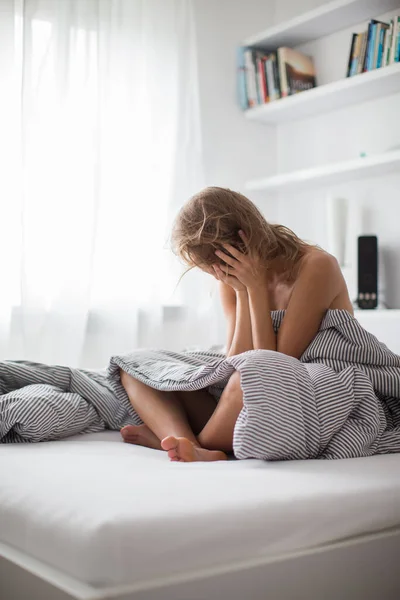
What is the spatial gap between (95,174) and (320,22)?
3.72ft

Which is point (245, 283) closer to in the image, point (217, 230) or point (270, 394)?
point (217, 230)

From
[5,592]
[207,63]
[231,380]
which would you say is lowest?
[5,592]

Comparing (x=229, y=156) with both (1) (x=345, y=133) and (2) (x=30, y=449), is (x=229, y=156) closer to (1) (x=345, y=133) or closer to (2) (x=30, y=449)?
(1) (x=345, y=133)

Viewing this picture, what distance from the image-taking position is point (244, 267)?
172cm

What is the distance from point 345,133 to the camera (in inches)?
124

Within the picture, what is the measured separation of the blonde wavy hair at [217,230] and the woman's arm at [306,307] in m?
0.12

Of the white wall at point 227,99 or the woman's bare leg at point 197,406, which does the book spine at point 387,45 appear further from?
the woman's bare leg at point 197,406

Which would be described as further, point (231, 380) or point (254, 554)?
point (231, 380)

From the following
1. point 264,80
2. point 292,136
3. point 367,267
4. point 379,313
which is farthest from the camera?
point 292,136

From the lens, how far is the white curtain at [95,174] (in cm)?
270

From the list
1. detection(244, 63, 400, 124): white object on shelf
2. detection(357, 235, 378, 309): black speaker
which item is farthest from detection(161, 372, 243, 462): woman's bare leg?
detection(244, 63, 400, 124): white object on shelf

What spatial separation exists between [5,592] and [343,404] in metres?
0.67

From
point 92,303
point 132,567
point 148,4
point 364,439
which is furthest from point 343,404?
point 148,4

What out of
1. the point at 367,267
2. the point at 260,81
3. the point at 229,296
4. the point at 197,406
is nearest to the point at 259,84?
the point at 260,81
